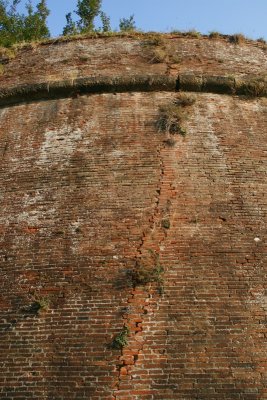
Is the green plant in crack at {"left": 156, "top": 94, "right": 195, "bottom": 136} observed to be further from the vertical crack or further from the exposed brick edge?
the vertical crack

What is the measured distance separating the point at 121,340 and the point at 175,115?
404 centimetres

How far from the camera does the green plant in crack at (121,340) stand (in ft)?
18.1

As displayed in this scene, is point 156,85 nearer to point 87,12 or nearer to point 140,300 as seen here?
point 140,300

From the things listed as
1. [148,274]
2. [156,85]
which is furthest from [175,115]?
[148,274]

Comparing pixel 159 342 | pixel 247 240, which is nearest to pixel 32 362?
pixel 159 342

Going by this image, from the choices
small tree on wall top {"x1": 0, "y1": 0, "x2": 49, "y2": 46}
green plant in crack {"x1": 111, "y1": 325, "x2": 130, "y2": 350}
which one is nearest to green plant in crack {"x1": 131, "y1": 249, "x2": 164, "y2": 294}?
green plant in crack {"x1": 111, "y1": 325, "x2": 130, "y2": 350}

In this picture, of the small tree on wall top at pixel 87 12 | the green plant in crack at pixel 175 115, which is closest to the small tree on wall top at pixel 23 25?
the small tree on wall top at pixel 87 12

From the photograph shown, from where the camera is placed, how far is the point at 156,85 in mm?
8547

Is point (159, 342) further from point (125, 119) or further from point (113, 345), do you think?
point (125, 119)

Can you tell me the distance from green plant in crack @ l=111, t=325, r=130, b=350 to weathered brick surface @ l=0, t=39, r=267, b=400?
57 mm

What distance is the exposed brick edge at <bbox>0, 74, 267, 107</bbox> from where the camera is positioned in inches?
336

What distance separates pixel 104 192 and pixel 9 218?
57.3 inches

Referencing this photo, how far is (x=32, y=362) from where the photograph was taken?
18.2ft

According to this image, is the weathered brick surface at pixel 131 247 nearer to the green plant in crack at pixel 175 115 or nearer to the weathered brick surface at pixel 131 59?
the green plant in crack at pixel 175 115
